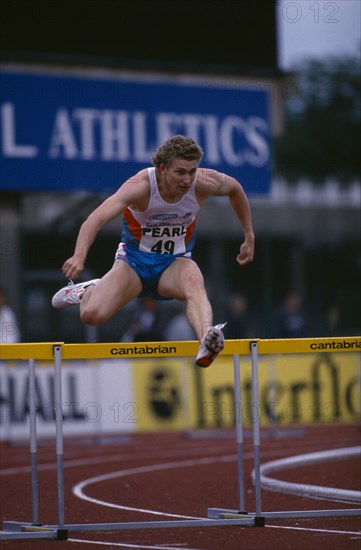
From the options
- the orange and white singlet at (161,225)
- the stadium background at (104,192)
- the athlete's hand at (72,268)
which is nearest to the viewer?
the athlete's hand at (72,268)

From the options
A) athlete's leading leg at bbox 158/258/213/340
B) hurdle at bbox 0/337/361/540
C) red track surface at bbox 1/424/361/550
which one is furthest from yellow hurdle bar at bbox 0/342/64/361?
red track surface at bbox 1/424/361/550

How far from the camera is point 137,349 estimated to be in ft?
25.7

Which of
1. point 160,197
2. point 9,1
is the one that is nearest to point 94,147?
point 9,1

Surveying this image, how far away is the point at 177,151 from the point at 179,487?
4352mm

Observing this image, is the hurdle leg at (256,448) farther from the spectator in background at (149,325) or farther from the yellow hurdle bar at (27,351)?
the spectator in background at (149,325)

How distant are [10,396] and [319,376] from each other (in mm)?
4934

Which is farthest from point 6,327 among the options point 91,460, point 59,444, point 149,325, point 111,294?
point 59,444

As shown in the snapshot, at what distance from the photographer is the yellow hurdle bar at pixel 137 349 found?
7723 mm

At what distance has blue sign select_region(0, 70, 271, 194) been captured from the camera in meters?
18.8

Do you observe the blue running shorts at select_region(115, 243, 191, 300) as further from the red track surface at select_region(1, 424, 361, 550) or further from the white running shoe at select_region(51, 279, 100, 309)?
the red track surface at select_region(1, 424, 361, 550)

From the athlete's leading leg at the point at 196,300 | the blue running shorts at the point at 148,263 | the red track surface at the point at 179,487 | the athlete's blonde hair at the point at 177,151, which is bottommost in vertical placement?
the red track surface at the point at 179,487

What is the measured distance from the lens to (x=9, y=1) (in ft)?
66.9

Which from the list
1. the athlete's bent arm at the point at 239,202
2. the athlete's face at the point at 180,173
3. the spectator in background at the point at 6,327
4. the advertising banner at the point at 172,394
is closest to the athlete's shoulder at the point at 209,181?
the athlete's bent arm at the point at 239,202

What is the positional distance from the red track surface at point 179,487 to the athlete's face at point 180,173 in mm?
2436
